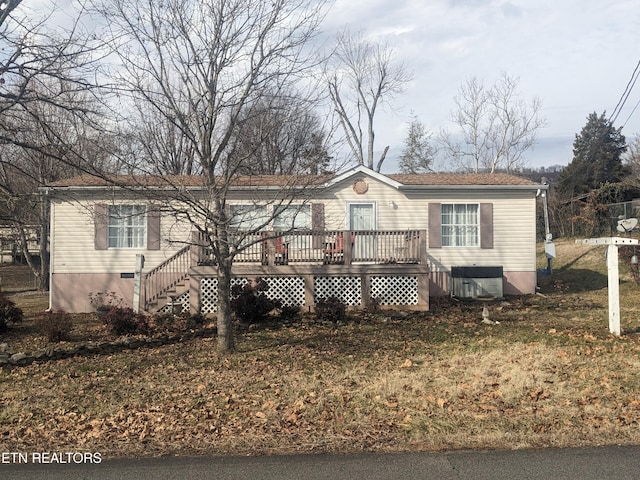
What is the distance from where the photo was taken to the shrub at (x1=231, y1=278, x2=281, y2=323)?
11.8 metres

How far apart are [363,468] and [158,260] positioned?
12194 mm

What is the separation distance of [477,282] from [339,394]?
33.8 ft

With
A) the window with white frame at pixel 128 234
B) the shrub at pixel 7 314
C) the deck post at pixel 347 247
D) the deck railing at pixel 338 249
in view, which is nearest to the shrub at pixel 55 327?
the shrub at pixel 7 314

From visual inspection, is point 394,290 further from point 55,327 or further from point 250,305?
point 55,327

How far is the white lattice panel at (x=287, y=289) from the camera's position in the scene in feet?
43.9

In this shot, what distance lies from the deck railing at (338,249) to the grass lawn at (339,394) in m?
3.00

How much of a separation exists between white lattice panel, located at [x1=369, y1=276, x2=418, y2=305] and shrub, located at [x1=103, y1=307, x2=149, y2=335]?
5520 mm

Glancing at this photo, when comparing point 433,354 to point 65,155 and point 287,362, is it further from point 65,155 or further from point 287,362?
point 65,155

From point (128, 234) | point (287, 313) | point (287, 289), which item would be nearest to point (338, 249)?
point (287, 289)

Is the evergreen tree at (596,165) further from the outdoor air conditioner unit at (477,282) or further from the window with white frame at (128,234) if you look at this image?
the window with white frame at (128,234)

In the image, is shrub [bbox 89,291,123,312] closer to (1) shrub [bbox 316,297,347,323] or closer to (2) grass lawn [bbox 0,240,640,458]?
(2) grass lawn [bbox 0,240,640,458]

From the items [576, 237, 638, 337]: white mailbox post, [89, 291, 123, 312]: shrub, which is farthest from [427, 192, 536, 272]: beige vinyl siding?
[89, 291, 123, 312]: shrub

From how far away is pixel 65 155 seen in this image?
8.12m

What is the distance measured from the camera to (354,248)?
13797 mm
